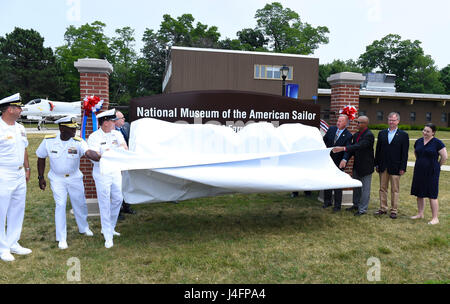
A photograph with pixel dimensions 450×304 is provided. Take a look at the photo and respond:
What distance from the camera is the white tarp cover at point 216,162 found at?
4484mm

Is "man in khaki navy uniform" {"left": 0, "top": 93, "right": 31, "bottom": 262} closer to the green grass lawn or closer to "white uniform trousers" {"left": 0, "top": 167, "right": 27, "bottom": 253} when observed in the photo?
"white uniform trousers" {"left": 0, "top": 167, "right": 27, "bottom": 253}

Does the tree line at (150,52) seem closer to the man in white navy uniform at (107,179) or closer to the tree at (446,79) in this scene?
the tree at (446,79)

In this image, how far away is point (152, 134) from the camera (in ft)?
16.3

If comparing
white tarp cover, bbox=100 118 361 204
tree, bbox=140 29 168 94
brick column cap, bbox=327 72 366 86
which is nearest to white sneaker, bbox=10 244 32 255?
white tarp cover, bbox=100 118 361 204

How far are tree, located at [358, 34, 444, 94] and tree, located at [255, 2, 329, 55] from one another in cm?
1695

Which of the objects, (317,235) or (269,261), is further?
(317,235)

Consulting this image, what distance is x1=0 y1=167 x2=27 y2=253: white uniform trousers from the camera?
4113mm

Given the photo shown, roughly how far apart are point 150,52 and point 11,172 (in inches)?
2018

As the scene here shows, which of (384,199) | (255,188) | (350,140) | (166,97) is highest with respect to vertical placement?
(166,97)

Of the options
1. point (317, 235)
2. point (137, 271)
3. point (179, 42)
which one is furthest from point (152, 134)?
point (179, 42)

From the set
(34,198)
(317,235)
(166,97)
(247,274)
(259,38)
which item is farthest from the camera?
(259,38)

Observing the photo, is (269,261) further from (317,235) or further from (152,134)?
(152,134)

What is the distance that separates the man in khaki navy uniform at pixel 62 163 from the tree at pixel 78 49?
1600 inches
